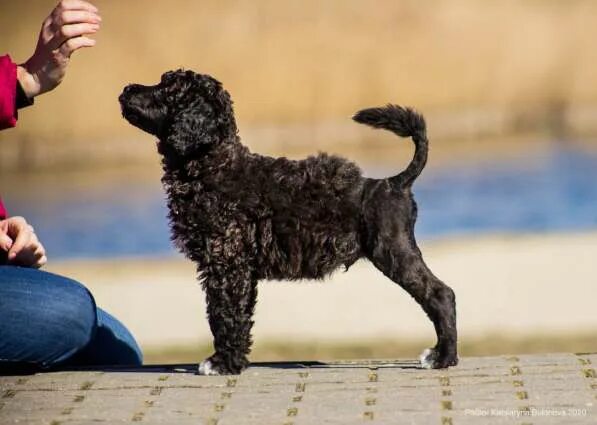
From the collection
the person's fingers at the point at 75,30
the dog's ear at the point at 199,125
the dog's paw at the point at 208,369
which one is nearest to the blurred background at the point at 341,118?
the dog's ear at the point at 199,125

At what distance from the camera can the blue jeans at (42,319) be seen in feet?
17.6

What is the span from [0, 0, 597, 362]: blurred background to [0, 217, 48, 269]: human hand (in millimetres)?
4522

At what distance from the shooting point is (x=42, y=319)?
5.41 meters

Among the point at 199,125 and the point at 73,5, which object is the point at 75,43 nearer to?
the point at 73,5

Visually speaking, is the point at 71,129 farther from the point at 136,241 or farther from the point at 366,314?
the point at 366,314

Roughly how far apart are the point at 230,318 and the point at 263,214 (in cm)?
→ 41

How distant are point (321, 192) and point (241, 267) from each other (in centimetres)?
42

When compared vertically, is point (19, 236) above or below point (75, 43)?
below

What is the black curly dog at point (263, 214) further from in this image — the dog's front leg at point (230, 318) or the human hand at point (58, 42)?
the human hand at point (58, 42)

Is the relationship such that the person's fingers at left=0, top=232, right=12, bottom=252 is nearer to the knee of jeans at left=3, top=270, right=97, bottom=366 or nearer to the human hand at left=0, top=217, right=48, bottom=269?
the human hand at left=0, top=217, right=48, bottom=269

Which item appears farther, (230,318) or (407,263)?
(230,318)

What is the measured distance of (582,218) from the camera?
11.4 meters

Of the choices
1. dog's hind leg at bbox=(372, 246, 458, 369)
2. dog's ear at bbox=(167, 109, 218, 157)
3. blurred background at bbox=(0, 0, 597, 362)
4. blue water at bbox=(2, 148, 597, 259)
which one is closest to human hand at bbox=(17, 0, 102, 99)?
dog's ear at bbox=(167, 109, 218, 157)

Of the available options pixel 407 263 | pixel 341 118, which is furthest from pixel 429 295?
pixel 341 118
